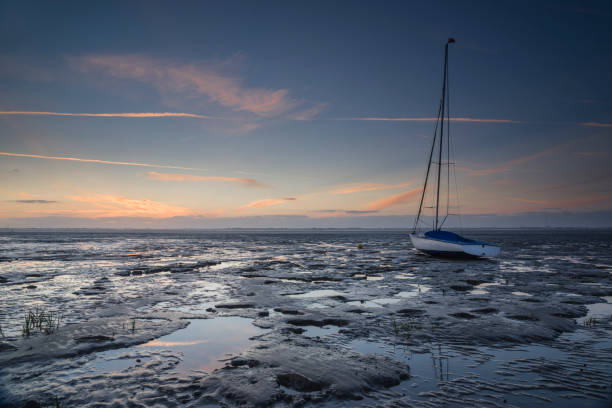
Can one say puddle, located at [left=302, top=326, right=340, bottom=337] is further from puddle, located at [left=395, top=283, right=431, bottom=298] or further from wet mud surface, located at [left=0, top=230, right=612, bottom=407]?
puddle, located at [left=395, top=283, right=431, bottom=298]

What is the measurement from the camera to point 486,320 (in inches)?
339

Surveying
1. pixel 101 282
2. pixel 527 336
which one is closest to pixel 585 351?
pixel 527 336

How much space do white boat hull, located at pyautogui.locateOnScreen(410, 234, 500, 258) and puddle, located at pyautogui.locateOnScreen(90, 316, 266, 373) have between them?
62.7ft

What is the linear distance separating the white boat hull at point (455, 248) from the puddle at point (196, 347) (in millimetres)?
19109

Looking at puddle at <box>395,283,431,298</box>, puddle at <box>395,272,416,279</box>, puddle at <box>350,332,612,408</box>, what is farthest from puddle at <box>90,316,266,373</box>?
puddle at <box>395,272,416,279</box>

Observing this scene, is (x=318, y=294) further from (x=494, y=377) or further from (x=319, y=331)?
(x=494, y=377)

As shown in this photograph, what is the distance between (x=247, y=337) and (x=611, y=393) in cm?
635

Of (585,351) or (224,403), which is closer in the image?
(224,403)

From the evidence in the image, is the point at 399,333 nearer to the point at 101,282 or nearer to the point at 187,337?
the point at 187,337

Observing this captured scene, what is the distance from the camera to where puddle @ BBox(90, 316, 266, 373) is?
5.94m

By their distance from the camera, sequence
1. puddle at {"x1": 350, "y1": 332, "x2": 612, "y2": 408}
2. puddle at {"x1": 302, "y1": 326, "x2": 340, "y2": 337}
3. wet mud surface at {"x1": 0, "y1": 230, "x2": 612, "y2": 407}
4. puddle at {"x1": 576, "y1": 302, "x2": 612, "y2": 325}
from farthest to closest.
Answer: puddle at {"x1": 576, "y1": 302, "x2": 612, "y2": 325}, puddle at {"x1": 302, "y1": 326, "x2": 340, "y2": 337}, wet mud surface at {"x1": 0, "y1": 230, "x2": 612, "y2": 407}, puddle at {"x1": 350, "y1": 332, "x2": 612, "y2": 408}

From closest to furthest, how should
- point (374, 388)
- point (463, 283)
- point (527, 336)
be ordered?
point (374, 388) → point (527, 336) → point (463, 283)

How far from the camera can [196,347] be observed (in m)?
6.83

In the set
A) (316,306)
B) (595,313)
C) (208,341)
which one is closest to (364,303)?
(316,306)
